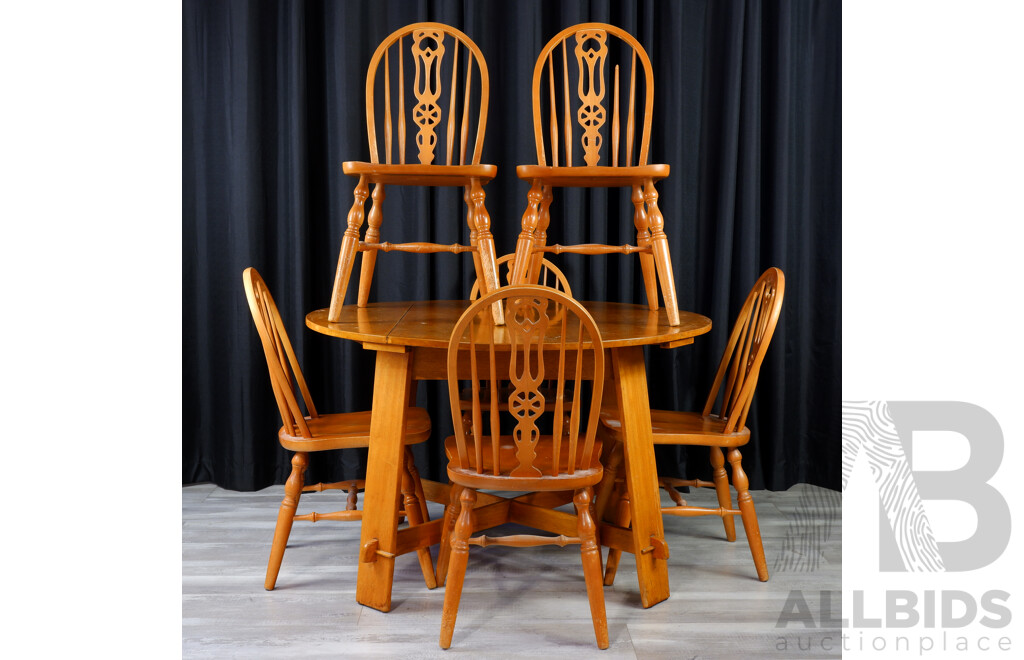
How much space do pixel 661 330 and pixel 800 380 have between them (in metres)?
1.40

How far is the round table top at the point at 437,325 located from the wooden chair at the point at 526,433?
0.10 m

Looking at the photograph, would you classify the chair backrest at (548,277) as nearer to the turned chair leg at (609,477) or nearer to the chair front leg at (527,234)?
the chair front leg at (527,234)

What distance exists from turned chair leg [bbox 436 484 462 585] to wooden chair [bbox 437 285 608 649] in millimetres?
145

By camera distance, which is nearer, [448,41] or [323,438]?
[323,438]

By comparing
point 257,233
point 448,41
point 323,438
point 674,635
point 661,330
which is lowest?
point 674,635

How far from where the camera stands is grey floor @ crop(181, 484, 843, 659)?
1988mm

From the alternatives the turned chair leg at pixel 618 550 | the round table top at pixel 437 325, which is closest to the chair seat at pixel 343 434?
the round table top at pixel 437 325

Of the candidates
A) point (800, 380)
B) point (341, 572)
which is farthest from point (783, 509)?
point (341, 572)

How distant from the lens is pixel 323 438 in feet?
7.45

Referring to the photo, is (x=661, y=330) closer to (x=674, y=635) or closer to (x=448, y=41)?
(x=674, y=635)

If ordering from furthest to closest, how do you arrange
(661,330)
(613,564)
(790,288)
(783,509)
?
(790,288) < (783,509) < (613,564) < (661,330)

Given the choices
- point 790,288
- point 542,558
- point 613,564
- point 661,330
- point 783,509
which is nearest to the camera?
point 661,330

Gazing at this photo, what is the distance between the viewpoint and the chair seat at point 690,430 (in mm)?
2332

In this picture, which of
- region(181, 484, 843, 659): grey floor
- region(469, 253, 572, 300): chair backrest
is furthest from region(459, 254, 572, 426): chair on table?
region(181, 484, 843, 659): grey floor
